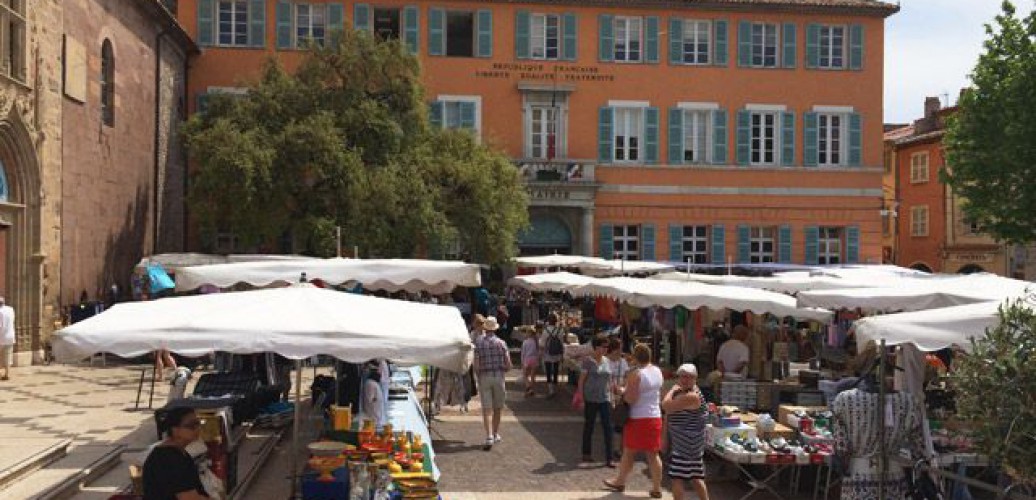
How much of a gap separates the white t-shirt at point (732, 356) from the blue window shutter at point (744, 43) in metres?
21.9

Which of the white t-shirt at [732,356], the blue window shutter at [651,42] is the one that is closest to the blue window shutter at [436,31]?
the blue window shutter at [651,42]

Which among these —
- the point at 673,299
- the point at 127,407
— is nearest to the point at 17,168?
the point at 127,407

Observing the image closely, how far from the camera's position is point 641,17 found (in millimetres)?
34219

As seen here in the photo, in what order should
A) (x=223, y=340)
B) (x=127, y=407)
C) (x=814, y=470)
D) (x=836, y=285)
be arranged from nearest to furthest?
(x=223, y=340) < (x=814, y=470) < (x=127, y=407) < (x=836, y=285)

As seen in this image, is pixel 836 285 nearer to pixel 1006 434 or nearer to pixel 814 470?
pixel 814 470

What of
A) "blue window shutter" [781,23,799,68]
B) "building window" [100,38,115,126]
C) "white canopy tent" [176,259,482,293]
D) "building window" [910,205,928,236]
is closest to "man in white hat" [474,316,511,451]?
"white canopy tent" [176,259,482,293]

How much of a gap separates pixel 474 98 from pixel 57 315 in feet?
50.6

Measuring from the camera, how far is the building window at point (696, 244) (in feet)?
114

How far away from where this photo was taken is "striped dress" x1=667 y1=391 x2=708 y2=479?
31.0 ft

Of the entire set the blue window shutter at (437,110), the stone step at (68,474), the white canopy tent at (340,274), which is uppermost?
the blue window shutter at (437,110)

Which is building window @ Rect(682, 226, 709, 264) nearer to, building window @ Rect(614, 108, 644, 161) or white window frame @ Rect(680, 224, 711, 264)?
white window frame @ Rect(680, 224, 711, 264)

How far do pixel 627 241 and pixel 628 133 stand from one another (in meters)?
3.40

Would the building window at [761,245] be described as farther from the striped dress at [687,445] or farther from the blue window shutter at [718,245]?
the striped dress at [687,445]

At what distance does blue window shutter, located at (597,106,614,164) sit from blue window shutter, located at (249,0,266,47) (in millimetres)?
10493
